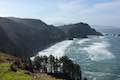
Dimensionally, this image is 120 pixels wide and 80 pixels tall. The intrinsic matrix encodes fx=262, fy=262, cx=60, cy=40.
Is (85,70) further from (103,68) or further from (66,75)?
(66,75)

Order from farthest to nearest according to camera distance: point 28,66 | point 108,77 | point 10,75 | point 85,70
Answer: point 85,70 < point 108,77 < point 28,66 < point 10,75

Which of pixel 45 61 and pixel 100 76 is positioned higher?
pixel 45 61

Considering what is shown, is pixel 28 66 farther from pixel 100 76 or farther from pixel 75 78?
pixel 100 76

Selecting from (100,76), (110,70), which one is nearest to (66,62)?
(100,76)

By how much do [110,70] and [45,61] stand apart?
52171 millimetres

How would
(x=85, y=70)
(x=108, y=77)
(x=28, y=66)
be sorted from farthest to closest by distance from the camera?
(x=85, y=70)
(x=108, y=77)
(x=28, y=66)

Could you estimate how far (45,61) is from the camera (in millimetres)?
170500

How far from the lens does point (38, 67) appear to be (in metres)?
170

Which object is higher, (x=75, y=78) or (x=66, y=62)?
(x=66, y=62)

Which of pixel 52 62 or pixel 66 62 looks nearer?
pixel 66 62

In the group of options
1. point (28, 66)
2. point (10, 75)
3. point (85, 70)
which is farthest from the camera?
point (85, 70)

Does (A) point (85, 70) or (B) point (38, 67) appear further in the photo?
(A) point (85, 70)

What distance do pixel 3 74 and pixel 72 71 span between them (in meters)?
53.3

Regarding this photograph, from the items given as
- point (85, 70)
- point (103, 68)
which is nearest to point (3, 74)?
point (85, 70)
